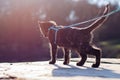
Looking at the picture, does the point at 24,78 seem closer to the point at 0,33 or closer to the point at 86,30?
the point at 86,30

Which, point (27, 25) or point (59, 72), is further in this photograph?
point (27, 25)

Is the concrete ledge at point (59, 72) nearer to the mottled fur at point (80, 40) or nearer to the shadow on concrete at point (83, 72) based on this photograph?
the shadow on concrete at point (83, 72)

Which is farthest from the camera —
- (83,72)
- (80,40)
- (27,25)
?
(27,25)

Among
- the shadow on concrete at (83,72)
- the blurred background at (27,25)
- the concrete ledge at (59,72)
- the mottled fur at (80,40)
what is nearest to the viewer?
the concrete ledge at (59,72)

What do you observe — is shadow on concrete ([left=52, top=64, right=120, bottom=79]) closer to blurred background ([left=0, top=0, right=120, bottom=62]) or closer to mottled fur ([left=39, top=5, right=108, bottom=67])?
mottled fur ([left=39, top=5, right=108, bottom=67])

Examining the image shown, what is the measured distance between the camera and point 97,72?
8023 mm

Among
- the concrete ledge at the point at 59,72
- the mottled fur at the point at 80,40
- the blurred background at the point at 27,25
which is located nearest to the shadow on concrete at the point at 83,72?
the concrete ledge at the point at 59,72

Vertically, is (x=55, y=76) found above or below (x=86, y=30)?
below

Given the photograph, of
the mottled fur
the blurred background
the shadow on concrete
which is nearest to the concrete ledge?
the shadow on concrete

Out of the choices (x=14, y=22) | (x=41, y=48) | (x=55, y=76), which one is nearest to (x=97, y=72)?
(x=55, y=76)

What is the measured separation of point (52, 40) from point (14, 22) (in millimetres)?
14867

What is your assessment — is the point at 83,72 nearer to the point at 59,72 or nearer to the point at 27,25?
the point at 59,72

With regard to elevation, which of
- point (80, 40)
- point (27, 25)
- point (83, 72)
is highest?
point (27, 25)

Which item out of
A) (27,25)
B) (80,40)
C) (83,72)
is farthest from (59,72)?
(27,25)
